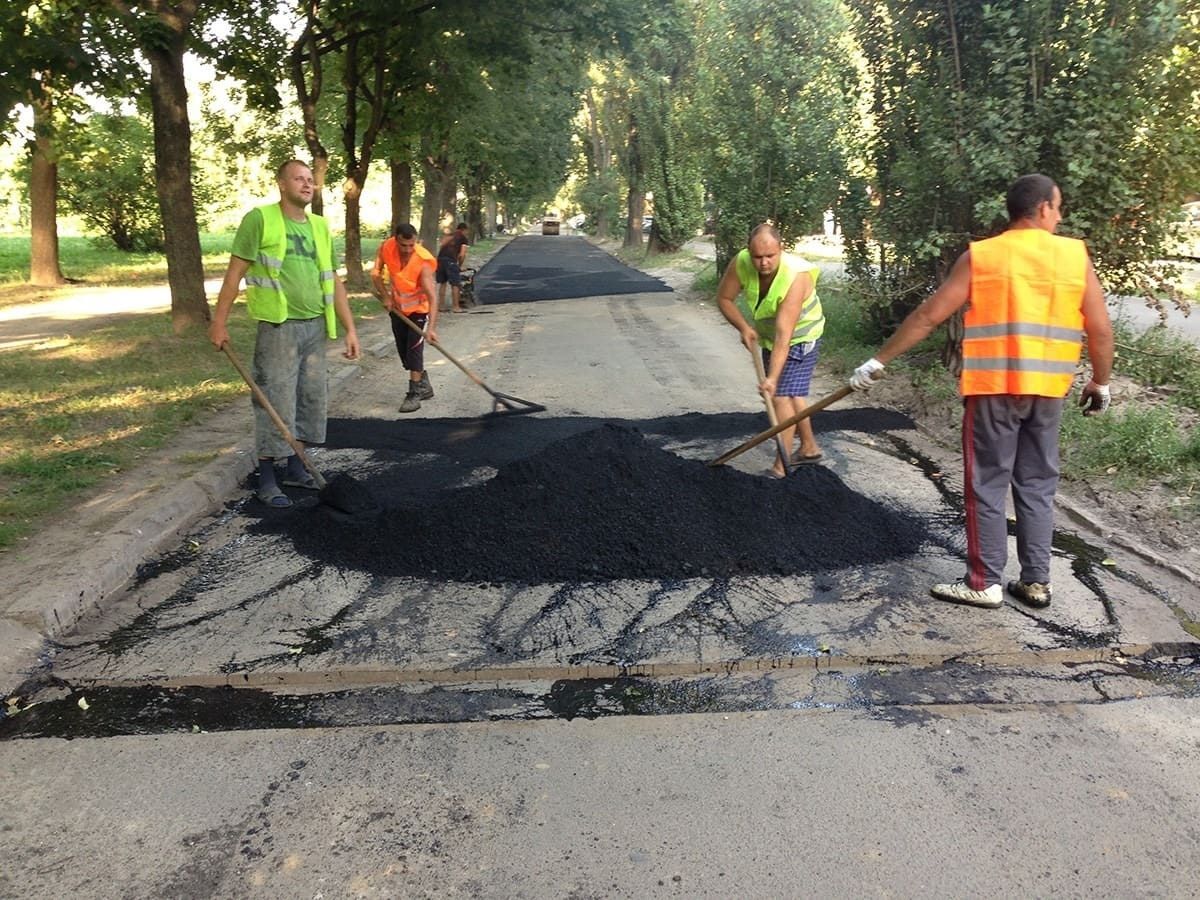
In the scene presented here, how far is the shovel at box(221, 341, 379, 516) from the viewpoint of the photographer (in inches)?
202

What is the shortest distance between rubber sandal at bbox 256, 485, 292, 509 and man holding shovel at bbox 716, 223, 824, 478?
2992mm

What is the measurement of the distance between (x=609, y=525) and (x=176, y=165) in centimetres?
888

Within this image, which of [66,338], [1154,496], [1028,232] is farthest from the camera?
[66,338]

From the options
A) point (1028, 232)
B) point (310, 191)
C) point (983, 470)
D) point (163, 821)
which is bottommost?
point (163, 821)

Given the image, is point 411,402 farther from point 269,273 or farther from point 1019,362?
point 1019,362

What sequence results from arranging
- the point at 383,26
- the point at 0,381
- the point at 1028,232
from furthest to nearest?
the point at 383,26
the point at 0,381
the point at 1028,232

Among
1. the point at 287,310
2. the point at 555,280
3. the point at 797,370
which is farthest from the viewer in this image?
the point at 555,280

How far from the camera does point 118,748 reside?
2986mm

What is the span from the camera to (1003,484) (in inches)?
157

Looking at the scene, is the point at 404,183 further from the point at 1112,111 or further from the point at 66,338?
the point at 1112,111

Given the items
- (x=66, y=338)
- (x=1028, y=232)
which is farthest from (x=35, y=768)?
(x=66, y=338)

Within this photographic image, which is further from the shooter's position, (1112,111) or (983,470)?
(1112,111)

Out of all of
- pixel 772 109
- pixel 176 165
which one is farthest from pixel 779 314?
pixel 772 109

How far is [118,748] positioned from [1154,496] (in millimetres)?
5420
